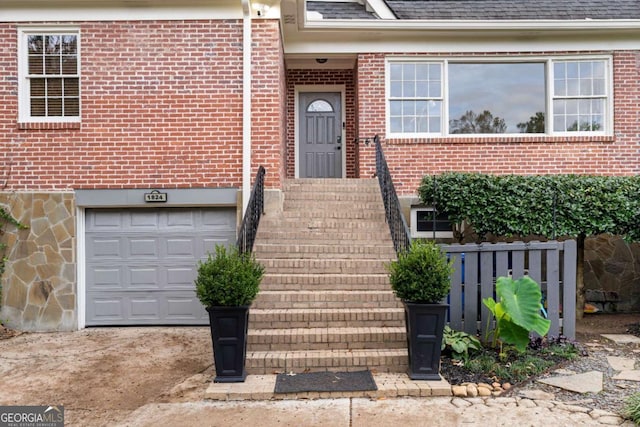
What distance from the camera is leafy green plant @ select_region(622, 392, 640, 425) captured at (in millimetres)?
3598

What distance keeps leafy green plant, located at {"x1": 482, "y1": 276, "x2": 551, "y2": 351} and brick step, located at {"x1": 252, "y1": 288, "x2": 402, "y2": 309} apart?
44.1 inches

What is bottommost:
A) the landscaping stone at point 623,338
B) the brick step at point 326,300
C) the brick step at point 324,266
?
the landscaping stone at point 623,338

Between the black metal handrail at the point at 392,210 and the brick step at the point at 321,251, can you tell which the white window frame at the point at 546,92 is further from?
the brick step at the point at 321,251

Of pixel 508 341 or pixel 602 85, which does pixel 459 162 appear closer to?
pixel 602 85

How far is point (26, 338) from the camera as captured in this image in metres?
6.60

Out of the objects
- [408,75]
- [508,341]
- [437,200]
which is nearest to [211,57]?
[408,75]

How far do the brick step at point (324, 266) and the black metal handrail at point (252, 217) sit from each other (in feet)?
1.24

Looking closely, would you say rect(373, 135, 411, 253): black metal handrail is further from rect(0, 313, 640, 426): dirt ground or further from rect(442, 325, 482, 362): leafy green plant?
rect(0, 313, 640, 426): dirt ground

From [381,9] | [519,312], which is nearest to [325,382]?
[519,312]

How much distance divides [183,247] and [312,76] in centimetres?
460

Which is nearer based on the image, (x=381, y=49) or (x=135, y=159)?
(x=135, y=159)

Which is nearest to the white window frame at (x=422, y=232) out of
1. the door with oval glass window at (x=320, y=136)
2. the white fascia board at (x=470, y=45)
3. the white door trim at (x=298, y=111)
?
the white door trim at (x=298, y=111)

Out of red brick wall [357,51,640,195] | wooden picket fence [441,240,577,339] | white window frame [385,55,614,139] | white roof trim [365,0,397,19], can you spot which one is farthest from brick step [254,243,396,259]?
white roof trim [365,0,397,19]

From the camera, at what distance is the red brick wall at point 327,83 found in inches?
379
